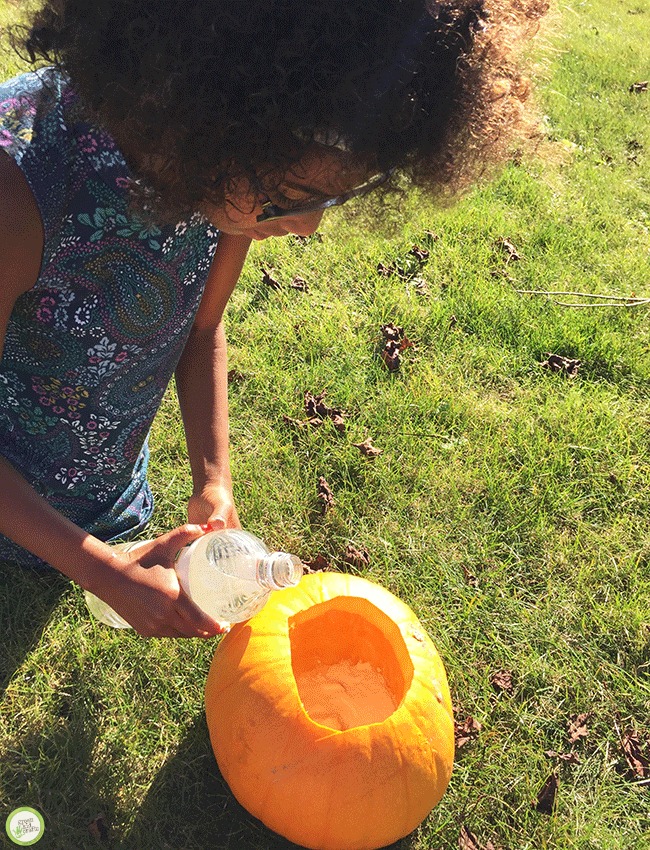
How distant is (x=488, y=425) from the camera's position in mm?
3877

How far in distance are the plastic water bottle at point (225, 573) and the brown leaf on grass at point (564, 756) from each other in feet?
4.28

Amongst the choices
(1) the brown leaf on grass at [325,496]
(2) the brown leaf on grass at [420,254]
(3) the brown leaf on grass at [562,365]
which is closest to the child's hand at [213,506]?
(1) the brown leaf on grass at [325,496]

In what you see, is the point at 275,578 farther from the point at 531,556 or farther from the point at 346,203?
the point at 531,556

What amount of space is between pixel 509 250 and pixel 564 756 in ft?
11.0

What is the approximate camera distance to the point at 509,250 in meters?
5.09

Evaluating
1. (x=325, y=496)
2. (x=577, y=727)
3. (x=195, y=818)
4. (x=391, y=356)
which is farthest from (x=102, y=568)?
(x=391, y=356)

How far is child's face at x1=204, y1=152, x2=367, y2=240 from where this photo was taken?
4.83 ft

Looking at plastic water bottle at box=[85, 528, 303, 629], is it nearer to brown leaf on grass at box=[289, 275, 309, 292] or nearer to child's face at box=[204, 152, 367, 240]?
child's face at box=[204, 152, 367, 240]

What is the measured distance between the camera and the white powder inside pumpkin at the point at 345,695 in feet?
7.73

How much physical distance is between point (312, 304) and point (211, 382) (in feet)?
5.69

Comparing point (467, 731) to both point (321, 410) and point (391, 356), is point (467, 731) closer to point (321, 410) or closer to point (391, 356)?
point (321, 410)

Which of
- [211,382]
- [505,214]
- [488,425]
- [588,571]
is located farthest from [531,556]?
[505,214]

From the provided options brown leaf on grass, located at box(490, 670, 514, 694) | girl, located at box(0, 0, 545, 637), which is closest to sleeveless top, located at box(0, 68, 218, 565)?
girl, located at box(0, 0, 545, 637)

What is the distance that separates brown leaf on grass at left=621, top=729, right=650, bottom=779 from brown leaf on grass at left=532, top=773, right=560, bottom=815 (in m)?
0.31
